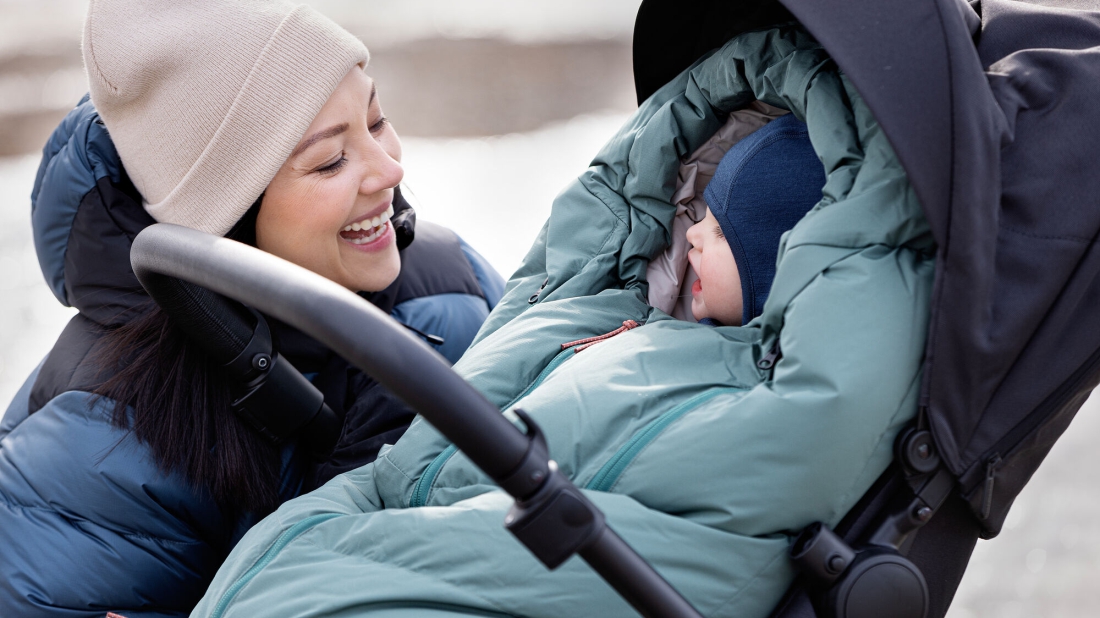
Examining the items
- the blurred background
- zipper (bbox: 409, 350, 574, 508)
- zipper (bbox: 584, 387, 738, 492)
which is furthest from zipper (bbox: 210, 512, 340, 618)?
the blurred background

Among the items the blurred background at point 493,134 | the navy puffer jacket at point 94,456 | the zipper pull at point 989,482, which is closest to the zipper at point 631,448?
the zipper pull at point 989,482

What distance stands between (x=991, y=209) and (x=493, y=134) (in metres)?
4.22

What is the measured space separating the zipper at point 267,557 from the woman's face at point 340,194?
1.91ft

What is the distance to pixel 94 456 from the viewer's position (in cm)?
142

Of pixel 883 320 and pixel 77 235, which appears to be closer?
pixel 883 320

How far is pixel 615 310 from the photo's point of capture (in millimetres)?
1384

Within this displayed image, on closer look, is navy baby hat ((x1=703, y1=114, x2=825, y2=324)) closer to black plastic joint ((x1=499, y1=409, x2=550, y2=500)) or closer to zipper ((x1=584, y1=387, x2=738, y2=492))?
zipper ((x1=584, y1=387, x2=738, y2=492))

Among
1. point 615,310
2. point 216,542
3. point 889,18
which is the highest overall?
point 889,18

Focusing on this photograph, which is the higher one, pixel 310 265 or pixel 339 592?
pixel 310 265

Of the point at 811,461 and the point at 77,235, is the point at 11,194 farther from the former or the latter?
the point at 811,461

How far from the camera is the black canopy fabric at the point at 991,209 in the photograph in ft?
3.12

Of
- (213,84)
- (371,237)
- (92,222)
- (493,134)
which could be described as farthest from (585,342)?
(493,134)

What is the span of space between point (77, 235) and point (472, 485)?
86 centimetres

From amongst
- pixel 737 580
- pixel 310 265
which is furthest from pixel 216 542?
pixel 737 580
